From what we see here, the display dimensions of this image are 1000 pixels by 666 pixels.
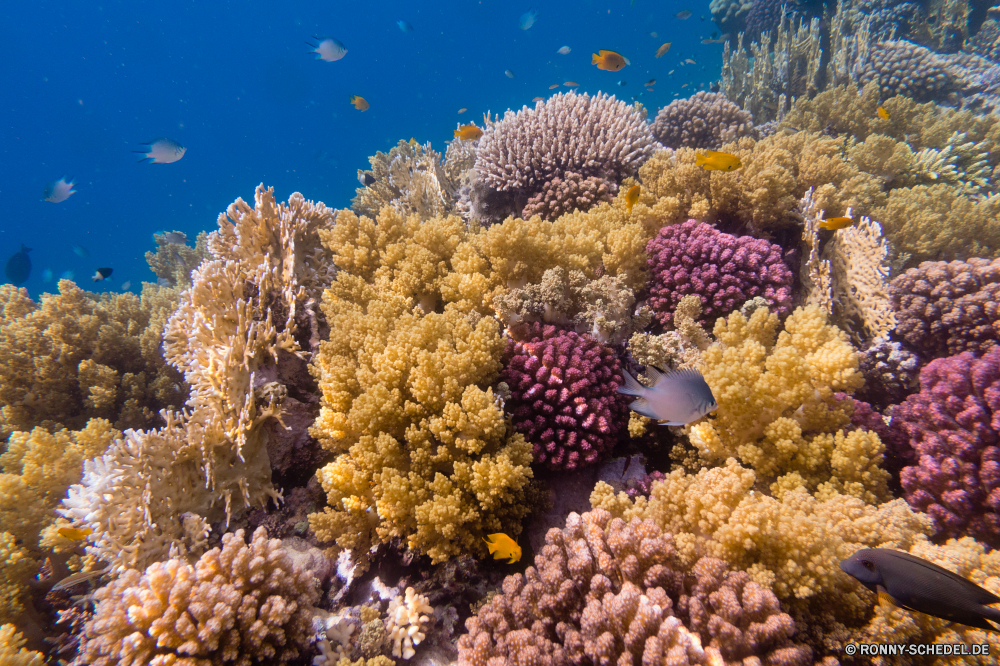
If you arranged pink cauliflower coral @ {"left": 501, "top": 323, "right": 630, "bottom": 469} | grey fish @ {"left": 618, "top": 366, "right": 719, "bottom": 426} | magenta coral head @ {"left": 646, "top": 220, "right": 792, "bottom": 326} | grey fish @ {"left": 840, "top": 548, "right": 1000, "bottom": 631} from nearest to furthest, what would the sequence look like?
grey fish @ {"left": 840, "top": 548, "right": 1000, "bottom": 631} < grey fish @ {"left": 618, "top": 366, "right": 719, "bottom": 426} < pink cauliflower coral @ {"left": 501, "top": 323, "right": 630, "bottom": 469} < magenta coral head @ {"left": 646, "top": 220, "right": 792, "bottom": 326}

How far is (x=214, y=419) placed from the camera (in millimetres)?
3035

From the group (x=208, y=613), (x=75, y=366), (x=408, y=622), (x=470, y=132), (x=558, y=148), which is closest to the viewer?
(x=208, y=613)

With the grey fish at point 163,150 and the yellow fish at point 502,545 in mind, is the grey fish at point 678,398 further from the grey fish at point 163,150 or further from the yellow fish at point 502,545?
the grey fish at point 163,150

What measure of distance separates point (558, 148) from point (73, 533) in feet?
20.3

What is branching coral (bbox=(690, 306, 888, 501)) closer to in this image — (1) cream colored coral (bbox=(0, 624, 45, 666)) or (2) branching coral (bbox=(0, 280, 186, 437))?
(1) cream colored coral (bbox=(0, 624, 45, 666))

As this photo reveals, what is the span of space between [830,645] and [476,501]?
2.02 metres

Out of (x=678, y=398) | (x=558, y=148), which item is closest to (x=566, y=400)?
(x=678, y=398)

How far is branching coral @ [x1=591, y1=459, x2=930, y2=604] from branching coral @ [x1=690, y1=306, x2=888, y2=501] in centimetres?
24

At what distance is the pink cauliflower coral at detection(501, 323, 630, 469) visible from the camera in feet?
9.73

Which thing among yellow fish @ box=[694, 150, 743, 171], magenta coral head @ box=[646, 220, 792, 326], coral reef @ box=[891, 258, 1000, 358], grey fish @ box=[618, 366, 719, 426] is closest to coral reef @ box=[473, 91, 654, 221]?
yellow fish @ box=[694, 150, 743, 171]

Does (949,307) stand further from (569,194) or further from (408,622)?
(408,622)

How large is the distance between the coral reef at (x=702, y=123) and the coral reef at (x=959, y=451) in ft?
20.6

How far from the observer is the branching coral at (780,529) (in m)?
2.06

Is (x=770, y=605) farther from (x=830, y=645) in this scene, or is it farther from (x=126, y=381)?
(x=126, y=381)
